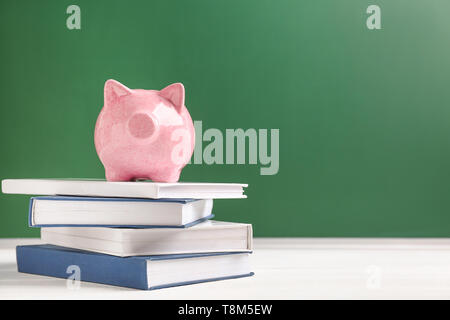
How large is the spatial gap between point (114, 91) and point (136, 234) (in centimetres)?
33

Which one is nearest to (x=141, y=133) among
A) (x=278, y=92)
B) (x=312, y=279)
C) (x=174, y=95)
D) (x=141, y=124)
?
(x=141, y=124)

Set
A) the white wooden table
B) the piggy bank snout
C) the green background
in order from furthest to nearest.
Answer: the green background, the piggy bank snout, the white wooden table

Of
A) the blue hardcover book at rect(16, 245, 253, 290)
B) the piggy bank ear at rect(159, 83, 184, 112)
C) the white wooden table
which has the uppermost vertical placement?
the piggy bank ear at rect(159, 83, 184, 112)

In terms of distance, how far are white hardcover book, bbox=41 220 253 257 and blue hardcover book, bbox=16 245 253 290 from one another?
2 centimetres

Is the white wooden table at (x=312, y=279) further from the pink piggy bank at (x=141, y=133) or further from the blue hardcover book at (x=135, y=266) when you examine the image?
the pink piggy bank at (x=141, y=133)

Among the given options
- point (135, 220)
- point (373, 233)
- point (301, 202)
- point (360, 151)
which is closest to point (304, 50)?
point (360, 151)

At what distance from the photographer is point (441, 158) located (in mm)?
1870

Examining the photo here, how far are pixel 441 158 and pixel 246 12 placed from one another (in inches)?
30.7

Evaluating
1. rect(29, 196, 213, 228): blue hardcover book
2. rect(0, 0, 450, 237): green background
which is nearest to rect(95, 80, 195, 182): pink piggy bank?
rect(29, 196, 213, 228): blue hardcover book

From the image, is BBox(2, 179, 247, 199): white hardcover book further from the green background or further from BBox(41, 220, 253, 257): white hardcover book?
the green background

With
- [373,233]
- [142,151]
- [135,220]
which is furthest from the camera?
[373,233]

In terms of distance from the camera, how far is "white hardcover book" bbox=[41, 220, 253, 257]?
3.59 feet

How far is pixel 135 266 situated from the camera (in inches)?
41.7

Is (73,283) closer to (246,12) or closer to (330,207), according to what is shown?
(330,207)
